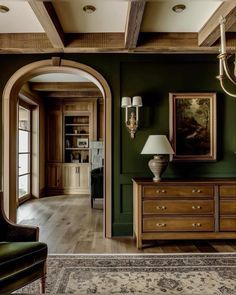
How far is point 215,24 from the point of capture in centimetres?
343

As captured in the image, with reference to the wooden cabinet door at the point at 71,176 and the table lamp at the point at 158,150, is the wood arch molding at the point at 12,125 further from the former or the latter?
the wooden cabinet door at the point at 71,176

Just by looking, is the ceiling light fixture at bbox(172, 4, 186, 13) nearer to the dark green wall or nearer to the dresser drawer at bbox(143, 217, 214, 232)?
the dark green wall

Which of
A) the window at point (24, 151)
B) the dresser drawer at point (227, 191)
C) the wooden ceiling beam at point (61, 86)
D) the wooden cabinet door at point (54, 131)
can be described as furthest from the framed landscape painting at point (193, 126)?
the wooden cabinet door at point (54, 131)

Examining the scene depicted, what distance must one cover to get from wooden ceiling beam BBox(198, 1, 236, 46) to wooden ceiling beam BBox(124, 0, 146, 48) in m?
0.87

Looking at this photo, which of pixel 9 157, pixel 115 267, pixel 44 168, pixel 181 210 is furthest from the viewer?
pixel 44 168

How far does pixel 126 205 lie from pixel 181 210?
0.92 meters

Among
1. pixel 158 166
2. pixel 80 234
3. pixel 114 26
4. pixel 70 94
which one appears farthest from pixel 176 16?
pixel 70 94

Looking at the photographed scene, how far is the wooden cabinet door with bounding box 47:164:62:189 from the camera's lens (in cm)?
855

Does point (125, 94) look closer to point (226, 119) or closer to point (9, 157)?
point (226, 119)

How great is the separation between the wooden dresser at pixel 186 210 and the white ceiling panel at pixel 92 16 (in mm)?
2035

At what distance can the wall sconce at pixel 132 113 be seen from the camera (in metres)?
4.21

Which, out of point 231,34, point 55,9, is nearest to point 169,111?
point 231,34

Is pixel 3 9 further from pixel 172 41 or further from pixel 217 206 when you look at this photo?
pixel 217 206

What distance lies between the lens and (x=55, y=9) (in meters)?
3.25
